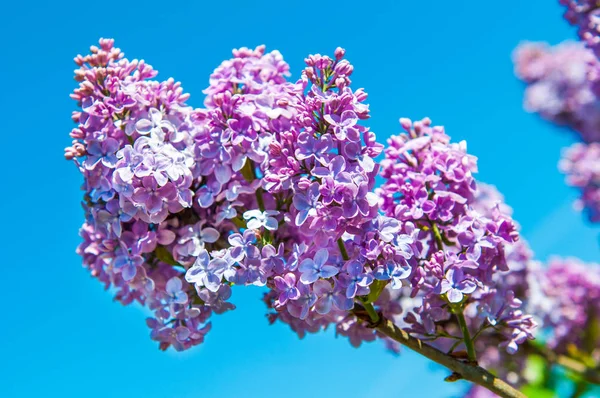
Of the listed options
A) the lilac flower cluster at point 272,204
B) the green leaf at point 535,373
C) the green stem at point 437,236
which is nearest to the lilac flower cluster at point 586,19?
the lilac flower cluster at point 272,204

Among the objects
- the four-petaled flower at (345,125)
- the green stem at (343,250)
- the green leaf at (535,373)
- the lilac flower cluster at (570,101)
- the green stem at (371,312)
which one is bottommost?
the green stem at (371,312)

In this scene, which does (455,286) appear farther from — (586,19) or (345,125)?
(586,19)

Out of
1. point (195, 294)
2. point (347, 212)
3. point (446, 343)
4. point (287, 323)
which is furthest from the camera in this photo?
point (446, 343)

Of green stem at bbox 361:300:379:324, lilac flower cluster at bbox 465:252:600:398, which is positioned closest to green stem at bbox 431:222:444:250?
green stem at bbox 361:300:379:324

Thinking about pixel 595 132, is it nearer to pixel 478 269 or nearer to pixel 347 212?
pixel 478 269

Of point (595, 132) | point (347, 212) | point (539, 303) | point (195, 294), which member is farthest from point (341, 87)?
point (595, 132)

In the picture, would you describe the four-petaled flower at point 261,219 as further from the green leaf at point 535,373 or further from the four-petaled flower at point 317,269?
the green leaf at point 535,373

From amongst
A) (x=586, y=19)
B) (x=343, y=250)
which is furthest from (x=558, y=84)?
(x=343, y=250)
